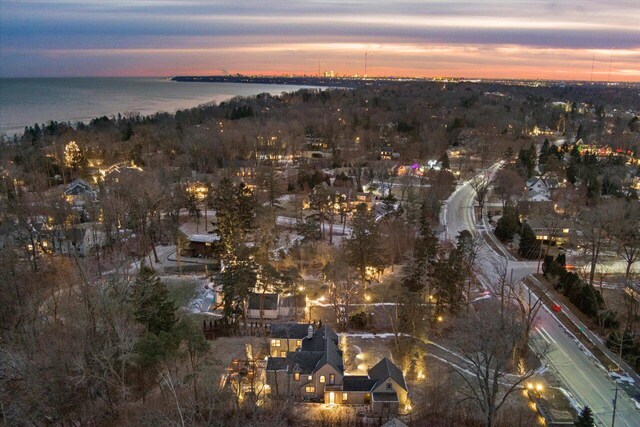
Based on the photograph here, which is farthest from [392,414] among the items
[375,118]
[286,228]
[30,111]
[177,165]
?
[30,111]

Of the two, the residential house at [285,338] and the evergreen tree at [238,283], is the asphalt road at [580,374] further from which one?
the evergreen tree at [238,283]

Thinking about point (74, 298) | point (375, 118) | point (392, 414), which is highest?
point (375, 118)

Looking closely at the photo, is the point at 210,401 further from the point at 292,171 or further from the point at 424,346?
the point at 292,171

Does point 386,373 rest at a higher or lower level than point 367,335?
higher

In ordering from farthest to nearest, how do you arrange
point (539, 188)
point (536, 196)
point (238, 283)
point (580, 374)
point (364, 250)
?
point (539, 188) → point (536, 196) → point (364, 250) → point (238, 283) → point (580, 374)

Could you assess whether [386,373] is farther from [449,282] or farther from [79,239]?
[79,239]

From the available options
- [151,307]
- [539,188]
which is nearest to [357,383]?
[151,307]

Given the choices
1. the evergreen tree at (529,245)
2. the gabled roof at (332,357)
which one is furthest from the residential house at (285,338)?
the evergreen tree at (529,245)

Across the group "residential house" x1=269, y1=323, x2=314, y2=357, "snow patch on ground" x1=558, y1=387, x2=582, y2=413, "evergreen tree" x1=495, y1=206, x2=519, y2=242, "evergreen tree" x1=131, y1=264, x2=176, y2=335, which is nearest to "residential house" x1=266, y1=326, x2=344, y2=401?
"residential house" x1=269, y1=323, x2=314, y2=357
